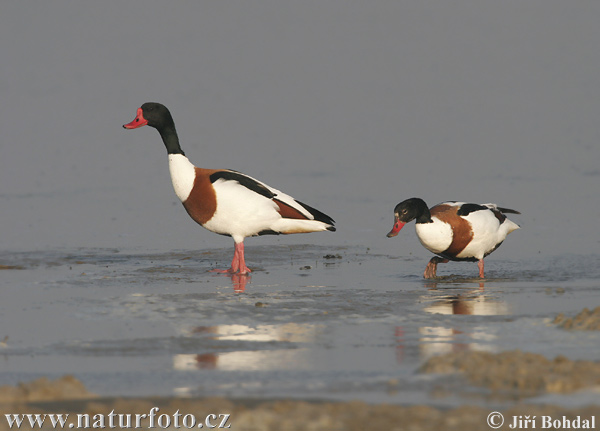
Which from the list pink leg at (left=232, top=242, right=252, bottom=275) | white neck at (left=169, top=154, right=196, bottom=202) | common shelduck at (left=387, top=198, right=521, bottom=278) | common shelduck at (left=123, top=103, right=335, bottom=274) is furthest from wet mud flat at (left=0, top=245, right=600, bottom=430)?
white neck at (left=169, top=154, right=196, bottom=202)

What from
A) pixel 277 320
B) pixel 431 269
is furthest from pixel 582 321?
pixel 431 269

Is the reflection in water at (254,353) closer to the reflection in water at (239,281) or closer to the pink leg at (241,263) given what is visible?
the reflection in water at (239,281)

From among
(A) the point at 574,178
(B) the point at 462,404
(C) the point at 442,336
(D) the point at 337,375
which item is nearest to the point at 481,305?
(C) the point at 442,336

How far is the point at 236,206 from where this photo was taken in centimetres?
1054

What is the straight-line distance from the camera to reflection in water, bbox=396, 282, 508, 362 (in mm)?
6051

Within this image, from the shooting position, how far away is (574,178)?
15234 millimetres

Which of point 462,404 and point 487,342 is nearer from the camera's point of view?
point 462,404

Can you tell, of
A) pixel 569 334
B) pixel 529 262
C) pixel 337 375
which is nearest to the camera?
pixel 337 375

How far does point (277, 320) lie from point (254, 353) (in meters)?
1.13

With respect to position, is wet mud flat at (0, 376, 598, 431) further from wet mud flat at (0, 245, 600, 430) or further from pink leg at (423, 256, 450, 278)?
pink leg at (423, 256, 450, 278)

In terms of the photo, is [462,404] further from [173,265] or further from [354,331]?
[173,265]

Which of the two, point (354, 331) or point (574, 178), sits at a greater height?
point (574, 178)

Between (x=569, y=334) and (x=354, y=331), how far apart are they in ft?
4.56

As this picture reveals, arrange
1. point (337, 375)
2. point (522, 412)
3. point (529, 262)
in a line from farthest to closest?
point (529, 262), point (337, 375), point (522, 412)
